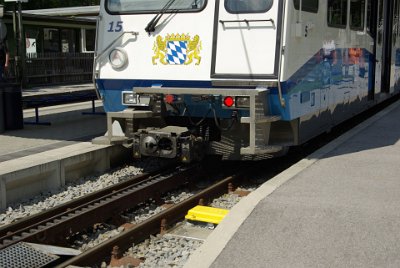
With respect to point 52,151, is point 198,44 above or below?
above

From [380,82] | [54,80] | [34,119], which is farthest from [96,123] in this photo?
[54,80]

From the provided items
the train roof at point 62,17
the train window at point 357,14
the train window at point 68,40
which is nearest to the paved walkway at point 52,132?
→ the train window at point 357,14

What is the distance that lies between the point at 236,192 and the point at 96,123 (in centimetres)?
457

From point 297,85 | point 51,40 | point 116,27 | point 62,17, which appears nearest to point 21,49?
point 62,17

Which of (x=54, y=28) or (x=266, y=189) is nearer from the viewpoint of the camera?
(x=266, y=189)

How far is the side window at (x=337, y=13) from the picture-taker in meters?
7.58

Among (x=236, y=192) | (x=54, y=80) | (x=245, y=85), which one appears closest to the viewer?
(x=245, y=85)

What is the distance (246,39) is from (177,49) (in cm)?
88

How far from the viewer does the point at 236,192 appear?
6.98m

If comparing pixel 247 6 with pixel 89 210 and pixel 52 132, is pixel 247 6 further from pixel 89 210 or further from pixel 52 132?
pixel 52 132

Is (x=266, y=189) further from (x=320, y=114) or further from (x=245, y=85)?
(x=320, y=114)

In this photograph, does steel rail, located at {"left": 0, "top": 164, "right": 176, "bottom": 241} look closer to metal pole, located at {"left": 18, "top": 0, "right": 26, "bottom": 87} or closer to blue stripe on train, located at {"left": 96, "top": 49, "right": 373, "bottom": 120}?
blue stripe on train, located at {"left": 96, "top": 49, "right": 373, "bottom": 120}

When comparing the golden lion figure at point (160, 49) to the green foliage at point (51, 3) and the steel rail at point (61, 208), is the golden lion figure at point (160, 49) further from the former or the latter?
the green foliage at point (51, 3)

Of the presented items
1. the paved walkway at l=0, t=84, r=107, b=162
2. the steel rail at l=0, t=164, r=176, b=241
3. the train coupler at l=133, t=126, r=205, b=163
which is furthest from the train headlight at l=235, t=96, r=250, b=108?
the paved walkway at l=0, t=84, r=107, b=162
